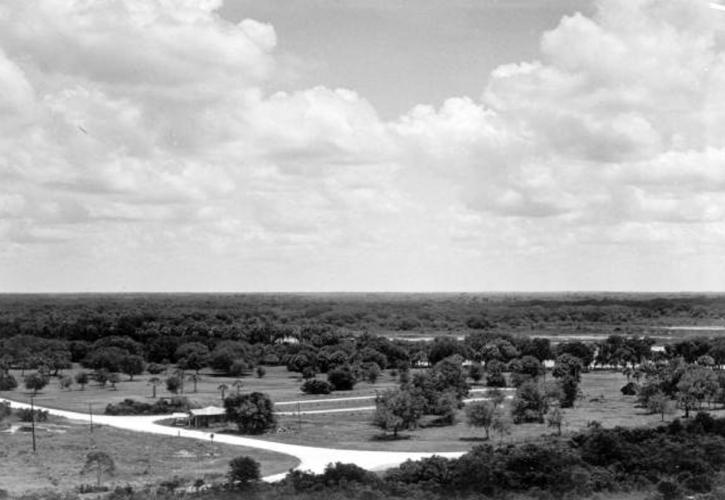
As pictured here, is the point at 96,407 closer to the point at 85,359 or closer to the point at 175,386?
the point at 175,386

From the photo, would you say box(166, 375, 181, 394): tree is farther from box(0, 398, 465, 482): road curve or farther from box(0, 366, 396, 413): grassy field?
box(0, 398, 465, 482): road curve

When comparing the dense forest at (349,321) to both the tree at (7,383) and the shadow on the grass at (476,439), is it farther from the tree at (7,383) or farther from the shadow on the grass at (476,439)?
the shadow on the grass at (476,439)

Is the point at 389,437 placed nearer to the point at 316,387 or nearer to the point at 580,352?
the point at 316,387

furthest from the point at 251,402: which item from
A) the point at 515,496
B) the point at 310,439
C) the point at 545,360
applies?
the point at 545,360

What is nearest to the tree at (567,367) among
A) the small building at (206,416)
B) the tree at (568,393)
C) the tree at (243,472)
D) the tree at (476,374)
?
the tree at (476,374)

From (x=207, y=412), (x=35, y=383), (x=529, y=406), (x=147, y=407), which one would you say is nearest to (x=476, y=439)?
(x=529, y=406)
